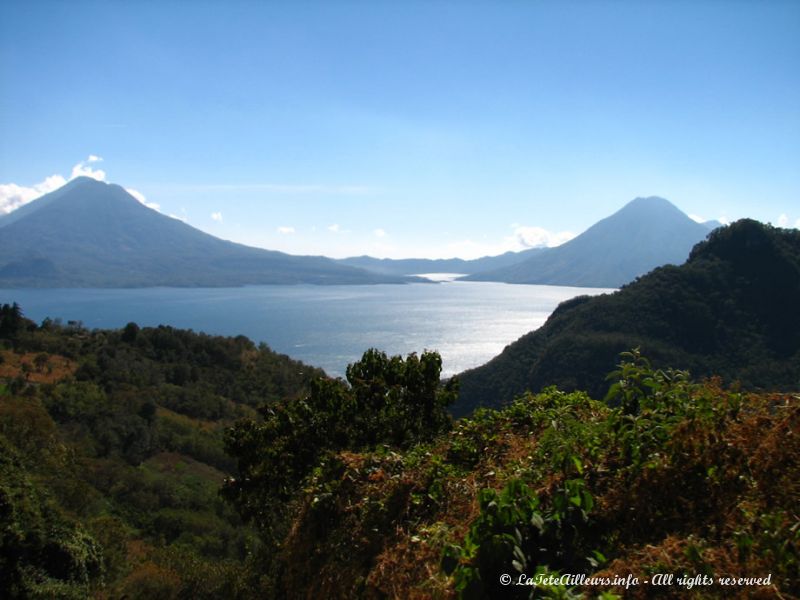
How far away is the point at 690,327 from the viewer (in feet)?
172

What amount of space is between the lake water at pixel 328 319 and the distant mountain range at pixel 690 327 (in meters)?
18.2

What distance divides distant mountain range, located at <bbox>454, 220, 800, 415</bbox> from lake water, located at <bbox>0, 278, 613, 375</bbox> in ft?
59.7

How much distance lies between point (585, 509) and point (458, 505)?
2.40 ft

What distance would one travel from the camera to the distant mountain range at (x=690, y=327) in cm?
4609

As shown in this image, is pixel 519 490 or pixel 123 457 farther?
pixel 123 457

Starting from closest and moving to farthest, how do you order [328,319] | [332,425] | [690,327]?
1. [332,425]
2. [690,327]
3. [328,319]

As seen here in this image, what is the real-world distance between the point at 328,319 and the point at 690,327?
80.2m

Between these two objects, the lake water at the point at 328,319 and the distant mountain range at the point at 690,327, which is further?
the lake water at the point at 328,319

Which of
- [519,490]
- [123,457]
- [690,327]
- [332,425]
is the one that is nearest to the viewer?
[519,490]
